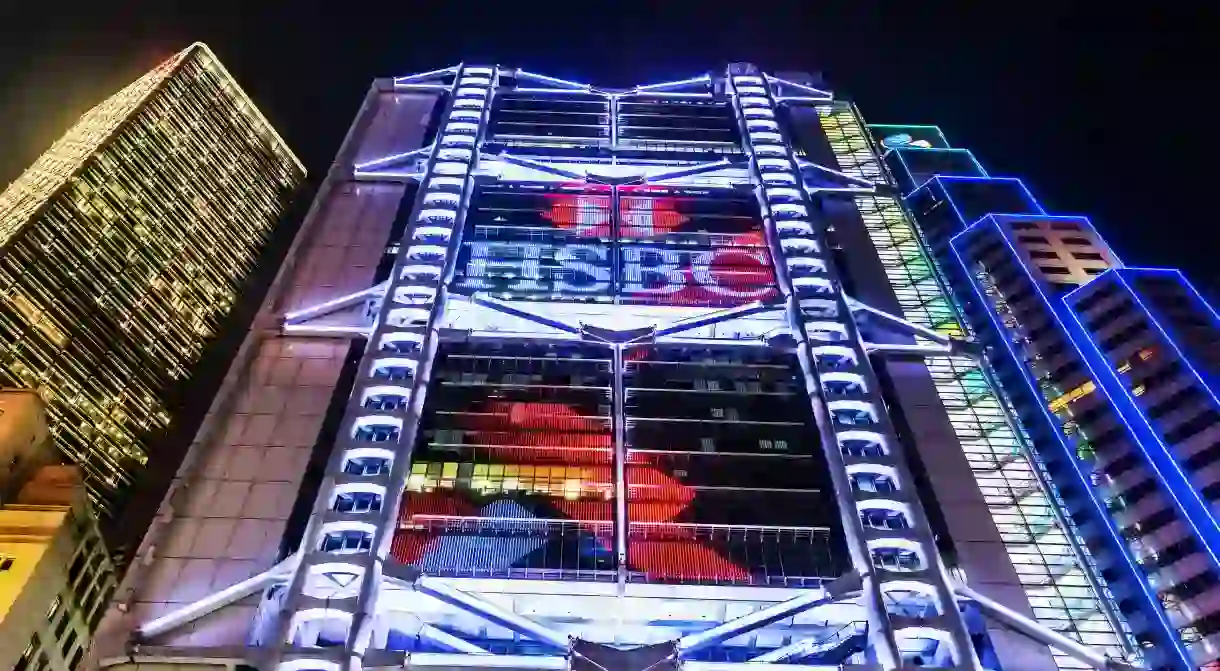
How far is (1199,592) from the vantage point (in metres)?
37.0

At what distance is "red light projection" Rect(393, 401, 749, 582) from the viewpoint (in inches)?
1075

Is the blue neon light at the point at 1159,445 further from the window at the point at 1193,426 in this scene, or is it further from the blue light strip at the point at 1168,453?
the window at the point at 1193,426

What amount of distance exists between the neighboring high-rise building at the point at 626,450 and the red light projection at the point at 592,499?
10 cm

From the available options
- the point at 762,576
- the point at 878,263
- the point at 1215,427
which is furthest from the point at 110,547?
the point at 1215,427

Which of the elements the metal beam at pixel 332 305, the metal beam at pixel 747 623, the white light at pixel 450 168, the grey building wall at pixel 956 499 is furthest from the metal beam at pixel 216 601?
the white light at pixel 450 168

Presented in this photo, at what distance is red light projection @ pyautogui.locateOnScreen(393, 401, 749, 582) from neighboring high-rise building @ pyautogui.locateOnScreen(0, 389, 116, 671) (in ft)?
37.5

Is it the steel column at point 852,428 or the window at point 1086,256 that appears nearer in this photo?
the steel column at point 852,428

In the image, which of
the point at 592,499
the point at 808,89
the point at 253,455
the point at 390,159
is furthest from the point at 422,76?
the point at 592,499

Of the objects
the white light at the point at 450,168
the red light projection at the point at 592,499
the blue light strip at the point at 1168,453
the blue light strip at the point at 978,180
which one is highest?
the blue light strip at the point at 978,180

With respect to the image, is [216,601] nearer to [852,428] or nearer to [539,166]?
[852,428]

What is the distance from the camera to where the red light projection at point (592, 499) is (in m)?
27.3

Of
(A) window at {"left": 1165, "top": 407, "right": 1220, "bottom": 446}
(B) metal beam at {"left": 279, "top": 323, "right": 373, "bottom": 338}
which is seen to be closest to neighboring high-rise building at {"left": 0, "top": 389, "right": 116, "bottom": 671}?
(B) metal beam at {"left": 279, "top": 323, "right": 373, "bottom": 338}

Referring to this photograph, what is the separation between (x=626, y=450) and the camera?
30859 millimetres

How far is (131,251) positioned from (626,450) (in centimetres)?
3857
